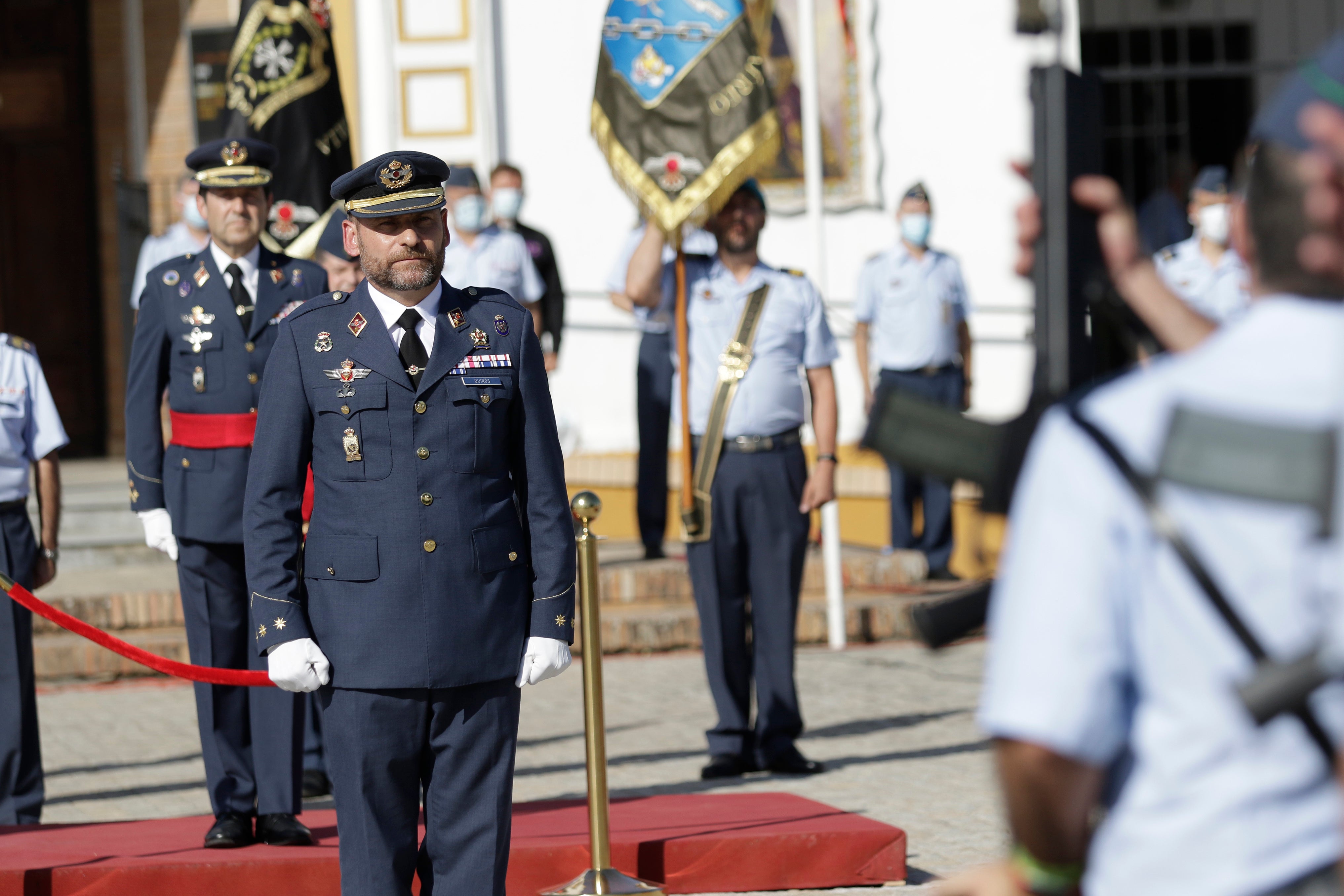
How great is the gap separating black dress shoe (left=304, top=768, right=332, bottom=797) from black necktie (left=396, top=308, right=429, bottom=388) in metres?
3.00

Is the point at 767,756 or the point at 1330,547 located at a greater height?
the point at 1330,547

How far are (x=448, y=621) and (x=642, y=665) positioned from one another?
5495mm

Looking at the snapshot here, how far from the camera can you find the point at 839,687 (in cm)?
879

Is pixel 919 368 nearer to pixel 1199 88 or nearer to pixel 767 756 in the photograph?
pixel 767 756

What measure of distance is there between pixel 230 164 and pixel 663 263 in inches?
76.4

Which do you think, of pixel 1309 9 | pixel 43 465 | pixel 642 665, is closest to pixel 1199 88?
pixel 1309 9

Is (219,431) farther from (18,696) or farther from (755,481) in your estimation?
(755,481)

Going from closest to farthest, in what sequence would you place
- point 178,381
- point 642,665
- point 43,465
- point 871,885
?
point 871,885 → point 178,381 → point 43,465 → point 642,665

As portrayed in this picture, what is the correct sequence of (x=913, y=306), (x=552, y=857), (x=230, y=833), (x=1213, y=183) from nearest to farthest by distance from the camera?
(x=552, y=857) < (x=230, y=833) < (x=1213, y=183) < (x=913, y=306)

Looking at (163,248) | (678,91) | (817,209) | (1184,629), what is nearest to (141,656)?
(678,91)

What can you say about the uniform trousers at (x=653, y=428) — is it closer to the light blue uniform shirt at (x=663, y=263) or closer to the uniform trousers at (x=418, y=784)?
the light blue uniform shirt at (x=663, y=263)

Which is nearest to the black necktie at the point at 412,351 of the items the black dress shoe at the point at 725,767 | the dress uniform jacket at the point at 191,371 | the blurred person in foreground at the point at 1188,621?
the dress uniform jacket at the point at 191,371

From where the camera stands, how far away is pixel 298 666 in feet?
13.3

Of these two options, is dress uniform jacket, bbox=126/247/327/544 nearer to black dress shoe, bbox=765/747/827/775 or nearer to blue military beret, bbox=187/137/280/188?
blue military beret, bbox=187/137/280/188
